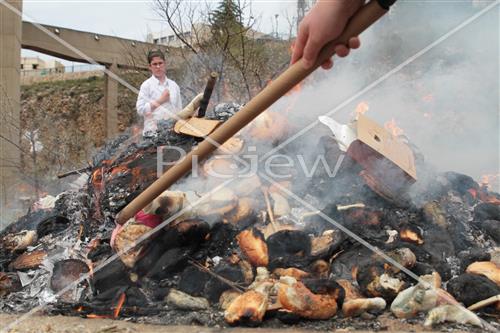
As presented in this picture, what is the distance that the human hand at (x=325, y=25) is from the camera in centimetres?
137

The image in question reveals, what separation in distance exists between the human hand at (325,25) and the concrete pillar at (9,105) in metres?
7.69

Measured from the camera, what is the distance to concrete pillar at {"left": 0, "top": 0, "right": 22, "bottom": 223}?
10.1m

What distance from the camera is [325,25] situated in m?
1.41

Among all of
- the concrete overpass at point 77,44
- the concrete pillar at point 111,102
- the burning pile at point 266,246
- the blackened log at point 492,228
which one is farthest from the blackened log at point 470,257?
the concrete pillar at point 111,102

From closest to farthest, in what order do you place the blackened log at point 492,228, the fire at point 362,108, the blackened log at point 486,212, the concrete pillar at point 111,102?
the blackened log at point 492,228 < the blackened log at point 486,212 < the fire at point 362,108 < the concrete pillar at point 111,102

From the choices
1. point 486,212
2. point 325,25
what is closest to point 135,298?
point 325,25

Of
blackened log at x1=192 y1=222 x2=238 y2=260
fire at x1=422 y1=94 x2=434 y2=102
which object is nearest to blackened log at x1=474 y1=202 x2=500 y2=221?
blackened log at x1=192 y1=222 x2=238 y2=260

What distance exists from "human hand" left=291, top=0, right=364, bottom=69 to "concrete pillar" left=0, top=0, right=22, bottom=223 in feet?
25.2

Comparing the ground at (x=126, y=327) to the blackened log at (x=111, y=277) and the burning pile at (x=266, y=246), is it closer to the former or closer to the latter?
the burning pile at (x=266, y=246)

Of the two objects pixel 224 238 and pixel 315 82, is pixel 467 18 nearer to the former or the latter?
pixel 315 82

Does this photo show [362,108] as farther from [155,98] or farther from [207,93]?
[155,98]

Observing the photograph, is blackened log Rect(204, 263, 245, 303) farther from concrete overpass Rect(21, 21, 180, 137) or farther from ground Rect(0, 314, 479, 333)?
concrete overpass Rect(21, 21, 180, 137)

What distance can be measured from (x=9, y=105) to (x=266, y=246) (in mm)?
11143

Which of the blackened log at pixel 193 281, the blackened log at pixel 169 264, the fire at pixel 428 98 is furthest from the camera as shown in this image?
the fire at pixel 428 98
